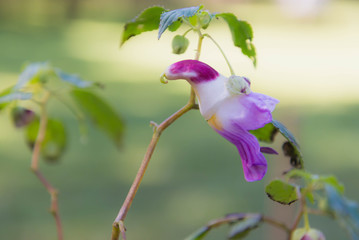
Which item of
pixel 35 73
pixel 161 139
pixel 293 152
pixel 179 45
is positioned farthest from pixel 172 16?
pixel 161 139

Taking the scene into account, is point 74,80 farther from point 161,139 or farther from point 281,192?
point 161,139

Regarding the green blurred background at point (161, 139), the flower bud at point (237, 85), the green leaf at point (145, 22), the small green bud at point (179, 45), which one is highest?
the green leaf at point (145, 22)

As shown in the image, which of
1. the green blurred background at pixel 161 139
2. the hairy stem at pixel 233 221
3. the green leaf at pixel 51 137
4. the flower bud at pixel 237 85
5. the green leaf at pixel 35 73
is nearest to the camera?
the flower bud at pixel 237 85

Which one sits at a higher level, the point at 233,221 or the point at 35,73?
the point at 35,73

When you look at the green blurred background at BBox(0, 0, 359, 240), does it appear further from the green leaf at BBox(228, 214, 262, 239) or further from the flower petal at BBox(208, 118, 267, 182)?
the flower petal at BBox(208, 118, 267, 182)

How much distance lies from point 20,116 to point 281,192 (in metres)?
0.33

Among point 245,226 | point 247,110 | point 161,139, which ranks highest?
point 247,110

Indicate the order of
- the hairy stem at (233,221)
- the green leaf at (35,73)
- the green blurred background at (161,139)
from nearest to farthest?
the hairy stem at (233,221)
the green leaf at (35,73)
the green blurred background at (161,139)

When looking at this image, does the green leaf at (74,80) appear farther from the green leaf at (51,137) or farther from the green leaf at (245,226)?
the green leaf at (245,226)

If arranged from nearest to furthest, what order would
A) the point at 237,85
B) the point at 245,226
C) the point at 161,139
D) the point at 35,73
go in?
the point at 237,85 → the point at 245,226 → the point at 35,73 → the point at 161,139

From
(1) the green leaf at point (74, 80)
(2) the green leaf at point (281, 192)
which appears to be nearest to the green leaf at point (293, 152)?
(2) the green leaf at point (281, 192)

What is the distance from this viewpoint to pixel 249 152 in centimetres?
39

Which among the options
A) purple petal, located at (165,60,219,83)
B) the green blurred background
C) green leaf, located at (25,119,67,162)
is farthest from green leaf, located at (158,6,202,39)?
the green blurred background

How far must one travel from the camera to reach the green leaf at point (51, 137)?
0.72 m
